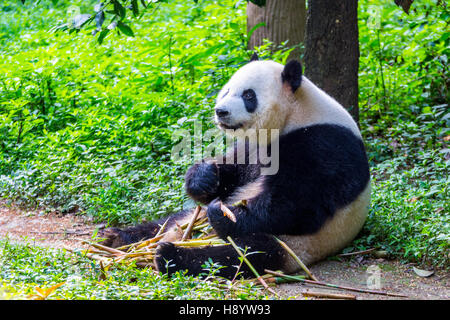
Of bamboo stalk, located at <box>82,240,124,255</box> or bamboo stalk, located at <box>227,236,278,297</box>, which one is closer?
bamboo stalk, located at <box>227,236,278,297</box>

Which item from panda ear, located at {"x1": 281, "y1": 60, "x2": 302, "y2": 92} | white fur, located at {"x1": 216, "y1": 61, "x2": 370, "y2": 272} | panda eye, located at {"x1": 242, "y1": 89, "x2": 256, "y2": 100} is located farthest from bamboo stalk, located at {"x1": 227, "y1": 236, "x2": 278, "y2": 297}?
panda ear, located at {"x1": 281, "y1": 60, "x2": 302, "y2": 92}

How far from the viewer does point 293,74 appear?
448cm

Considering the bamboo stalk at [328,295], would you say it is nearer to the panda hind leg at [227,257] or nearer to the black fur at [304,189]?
the panda hind leg at [227,257]

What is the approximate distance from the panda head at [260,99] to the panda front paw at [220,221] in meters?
0.67

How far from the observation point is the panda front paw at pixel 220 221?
Result: 168 inches

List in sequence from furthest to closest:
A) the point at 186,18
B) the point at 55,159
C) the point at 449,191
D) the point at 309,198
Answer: the point at 186,18, the point at 55,159, the point at 449,191, the point at 309,198

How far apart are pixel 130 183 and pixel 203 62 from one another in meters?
2.98

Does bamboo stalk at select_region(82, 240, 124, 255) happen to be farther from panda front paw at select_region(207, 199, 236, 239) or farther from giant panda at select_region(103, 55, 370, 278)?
panda front paw at select_region(207, 199, 236, 239)

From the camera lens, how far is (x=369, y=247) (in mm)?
4688

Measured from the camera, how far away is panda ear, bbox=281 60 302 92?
176 inches

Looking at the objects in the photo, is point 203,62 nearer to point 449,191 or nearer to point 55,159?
point 55,159

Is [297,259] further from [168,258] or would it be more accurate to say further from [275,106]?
[275,106]

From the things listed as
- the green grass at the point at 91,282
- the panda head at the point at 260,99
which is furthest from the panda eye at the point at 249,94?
the green grass at the point at 91,282
